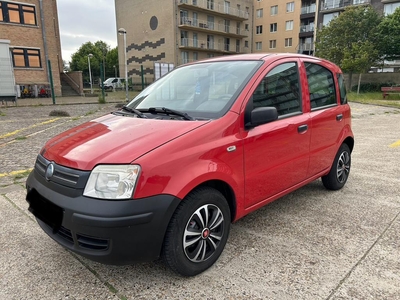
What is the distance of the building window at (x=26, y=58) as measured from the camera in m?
23.0

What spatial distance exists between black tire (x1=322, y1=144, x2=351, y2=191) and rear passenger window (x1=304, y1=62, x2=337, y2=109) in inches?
28.2

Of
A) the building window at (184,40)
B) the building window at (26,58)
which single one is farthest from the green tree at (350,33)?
the building window at (26,58)

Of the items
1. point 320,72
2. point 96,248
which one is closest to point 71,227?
point 96,248

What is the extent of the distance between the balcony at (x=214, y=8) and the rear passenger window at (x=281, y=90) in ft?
121

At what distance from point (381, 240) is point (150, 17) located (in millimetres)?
41551

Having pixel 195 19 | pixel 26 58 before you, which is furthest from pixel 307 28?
pixel 26 58

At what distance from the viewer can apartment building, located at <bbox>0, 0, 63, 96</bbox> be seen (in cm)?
2261

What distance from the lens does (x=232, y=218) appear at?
2.67 meters

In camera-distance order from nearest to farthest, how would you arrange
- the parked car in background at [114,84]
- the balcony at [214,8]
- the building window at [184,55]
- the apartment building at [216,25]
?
the parked car in background at [114,84] → the balcony at [214,8] → the apartment building at [216,25] → the building window at [184,55]

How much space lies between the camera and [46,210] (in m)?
2.24

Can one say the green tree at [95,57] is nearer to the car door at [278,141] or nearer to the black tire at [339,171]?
the black tire at [339,171]

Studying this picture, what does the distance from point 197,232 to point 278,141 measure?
1.22m

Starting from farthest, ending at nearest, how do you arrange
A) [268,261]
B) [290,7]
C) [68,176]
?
[290,7], [268,261], [68,176]

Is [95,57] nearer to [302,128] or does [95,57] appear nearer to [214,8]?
[214,8]
